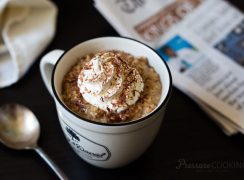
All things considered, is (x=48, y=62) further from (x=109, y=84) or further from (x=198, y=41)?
(x=198, y=41)

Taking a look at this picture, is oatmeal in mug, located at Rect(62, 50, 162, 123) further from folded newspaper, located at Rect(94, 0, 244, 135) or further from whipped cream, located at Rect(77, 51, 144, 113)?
folded newspaper, located at Rect(94, 0, 244, 135)

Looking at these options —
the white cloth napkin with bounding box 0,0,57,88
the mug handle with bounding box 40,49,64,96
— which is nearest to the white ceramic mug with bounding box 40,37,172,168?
the mug handle with bounding box 40,49,64,96

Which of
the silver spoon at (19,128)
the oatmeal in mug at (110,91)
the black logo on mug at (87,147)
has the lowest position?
the silver spoon at (19,128)

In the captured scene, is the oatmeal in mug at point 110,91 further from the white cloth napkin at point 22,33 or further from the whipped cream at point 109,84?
the white cloth napkin at point 22,33

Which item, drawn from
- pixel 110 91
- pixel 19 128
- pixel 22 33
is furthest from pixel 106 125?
pixel 22 33

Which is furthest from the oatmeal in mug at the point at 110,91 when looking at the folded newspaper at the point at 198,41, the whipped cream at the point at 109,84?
the folded newspaper at the point at 198,41

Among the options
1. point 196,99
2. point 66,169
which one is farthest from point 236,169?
point 66,169

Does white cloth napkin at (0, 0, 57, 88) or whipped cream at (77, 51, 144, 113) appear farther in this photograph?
white cloth napkin at (0, 0, 57, 88)

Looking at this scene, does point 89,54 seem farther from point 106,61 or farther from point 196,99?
point 196,99
